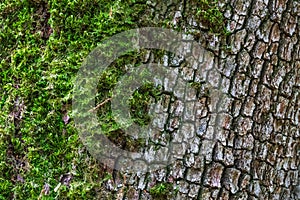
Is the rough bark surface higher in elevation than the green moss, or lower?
higher

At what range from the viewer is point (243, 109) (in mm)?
1652

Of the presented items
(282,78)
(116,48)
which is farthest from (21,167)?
(282,78)

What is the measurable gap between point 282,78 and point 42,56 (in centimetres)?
108

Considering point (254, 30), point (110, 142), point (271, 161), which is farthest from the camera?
point (271, 161)

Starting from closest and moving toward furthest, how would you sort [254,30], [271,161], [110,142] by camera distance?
1. [110,142]
2. [254,30]
3. [271,161]

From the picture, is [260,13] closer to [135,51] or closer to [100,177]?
[135,51]

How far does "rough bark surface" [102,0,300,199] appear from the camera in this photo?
1.58 metres

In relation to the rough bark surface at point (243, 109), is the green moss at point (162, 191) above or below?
below

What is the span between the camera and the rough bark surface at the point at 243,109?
1579 mm

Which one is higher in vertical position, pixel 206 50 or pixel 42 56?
pixel 206 50

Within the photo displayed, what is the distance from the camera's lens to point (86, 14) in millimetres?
1590

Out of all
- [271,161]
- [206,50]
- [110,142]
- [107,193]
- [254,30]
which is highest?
[254,30]

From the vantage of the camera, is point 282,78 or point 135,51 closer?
point 135,51

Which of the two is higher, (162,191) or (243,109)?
(243,109)
